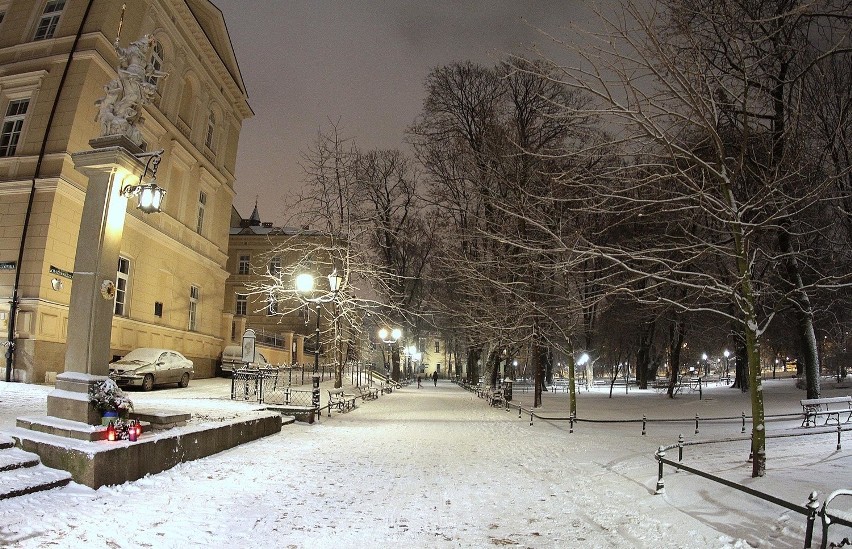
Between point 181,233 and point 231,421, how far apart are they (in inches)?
765

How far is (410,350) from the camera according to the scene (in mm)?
64188

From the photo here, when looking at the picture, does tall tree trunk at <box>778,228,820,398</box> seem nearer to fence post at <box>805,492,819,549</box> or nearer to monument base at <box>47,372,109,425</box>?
fence post at <box>805,492,819,549</box>

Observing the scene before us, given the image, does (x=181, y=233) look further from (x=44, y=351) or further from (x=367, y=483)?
(x=367, y=483)

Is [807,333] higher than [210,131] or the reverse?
the reverse

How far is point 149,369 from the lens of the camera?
21.0m

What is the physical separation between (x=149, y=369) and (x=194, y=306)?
10.3 m

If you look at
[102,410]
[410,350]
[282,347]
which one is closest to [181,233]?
[282,347]

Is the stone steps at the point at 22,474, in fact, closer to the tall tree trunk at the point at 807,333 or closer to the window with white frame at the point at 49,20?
the tall tree trunk at the point at 807,333

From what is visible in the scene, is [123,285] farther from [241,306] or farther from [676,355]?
[241,306]

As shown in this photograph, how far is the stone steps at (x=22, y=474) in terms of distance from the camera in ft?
20.7

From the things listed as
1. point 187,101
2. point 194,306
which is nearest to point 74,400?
point 194,306

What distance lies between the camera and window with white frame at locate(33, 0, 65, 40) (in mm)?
22125

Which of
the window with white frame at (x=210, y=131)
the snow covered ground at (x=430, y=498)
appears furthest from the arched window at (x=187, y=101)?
the snow covered ground at (x=430, y=498)

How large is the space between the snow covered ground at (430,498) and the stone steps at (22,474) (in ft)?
0.41
